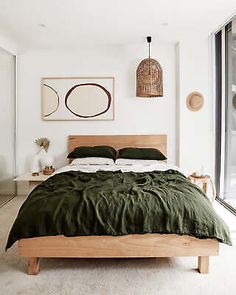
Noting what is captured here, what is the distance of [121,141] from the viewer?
5223mm

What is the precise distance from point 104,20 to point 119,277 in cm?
282

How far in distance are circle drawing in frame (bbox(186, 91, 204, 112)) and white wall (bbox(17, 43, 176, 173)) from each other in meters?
0.28

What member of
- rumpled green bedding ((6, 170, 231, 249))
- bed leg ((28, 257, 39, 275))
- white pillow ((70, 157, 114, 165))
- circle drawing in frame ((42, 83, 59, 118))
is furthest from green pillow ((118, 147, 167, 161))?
bed leg ((28, 257, 39, 275))

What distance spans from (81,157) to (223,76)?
2.21 m

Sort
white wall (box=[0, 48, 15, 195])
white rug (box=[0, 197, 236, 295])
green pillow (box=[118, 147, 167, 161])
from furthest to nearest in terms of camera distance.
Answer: white wall (box=[0, 48, 15, 195]) → green pillow (box=[118, 147, 167, 161]) → white rug (box=[0, 197, 236, 295])

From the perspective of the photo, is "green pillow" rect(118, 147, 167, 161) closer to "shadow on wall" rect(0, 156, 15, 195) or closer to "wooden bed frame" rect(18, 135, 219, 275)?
"shadow on wall" rect(0, 156, 15, 195)

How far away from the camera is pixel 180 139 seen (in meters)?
5.05

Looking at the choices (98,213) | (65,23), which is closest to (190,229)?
(98,213)

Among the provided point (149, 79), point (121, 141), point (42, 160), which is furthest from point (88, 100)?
point (42, 160)

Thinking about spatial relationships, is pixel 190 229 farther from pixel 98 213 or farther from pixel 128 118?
pixel 128 118

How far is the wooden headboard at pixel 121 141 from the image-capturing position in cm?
519

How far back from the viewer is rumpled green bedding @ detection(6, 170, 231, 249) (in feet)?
8.25

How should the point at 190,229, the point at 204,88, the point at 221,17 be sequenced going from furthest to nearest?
the point at 204,88, the point at 221,17, the point at 190,229

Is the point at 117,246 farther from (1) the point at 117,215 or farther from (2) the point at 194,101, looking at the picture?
(2) the point at 194,101
